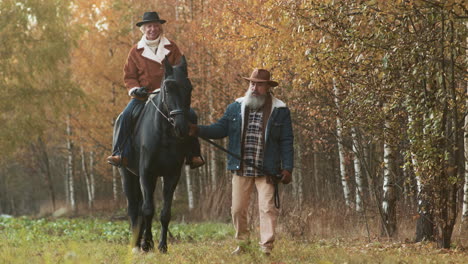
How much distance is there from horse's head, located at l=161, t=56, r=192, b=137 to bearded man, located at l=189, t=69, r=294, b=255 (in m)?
0.26

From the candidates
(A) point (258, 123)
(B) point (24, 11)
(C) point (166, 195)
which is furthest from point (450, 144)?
(B) point (24, 11)

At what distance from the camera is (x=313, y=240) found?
10484 mm

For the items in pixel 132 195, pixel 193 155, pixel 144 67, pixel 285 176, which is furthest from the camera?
pixel 132 195

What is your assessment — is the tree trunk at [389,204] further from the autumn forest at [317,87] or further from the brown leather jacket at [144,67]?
the brown leather jacket at [144,67]

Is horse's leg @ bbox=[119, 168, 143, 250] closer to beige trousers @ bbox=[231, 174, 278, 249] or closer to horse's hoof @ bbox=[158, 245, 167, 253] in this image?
horse's hoof @ bbox=[158, 245, 167, 253]

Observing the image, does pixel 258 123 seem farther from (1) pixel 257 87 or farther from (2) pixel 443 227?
(2) pixel 443 227

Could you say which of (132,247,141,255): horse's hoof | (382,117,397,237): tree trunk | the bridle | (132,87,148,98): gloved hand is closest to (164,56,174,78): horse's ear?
the bridle

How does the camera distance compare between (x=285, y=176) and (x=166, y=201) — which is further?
(x=166, y=201)

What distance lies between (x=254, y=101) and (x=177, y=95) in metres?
0.93

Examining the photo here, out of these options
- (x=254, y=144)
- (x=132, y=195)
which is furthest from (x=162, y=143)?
(x=132, y=195)

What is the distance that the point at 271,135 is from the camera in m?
7.29

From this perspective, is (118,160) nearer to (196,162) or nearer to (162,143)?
(162,143)

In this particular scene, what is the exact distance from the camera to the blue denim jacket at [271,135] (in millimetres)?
7254

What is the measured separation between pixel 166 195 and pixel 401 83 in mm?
3555
